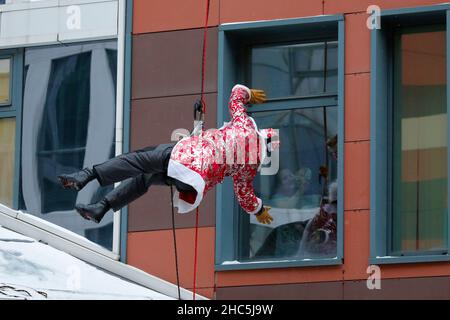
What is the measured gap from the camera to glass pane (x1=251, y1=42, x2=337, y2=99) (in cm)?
2566

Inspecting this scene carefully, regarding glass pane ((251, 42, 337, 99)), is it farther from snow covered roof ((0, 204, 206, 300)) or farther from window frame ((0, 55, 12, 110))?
window frame ((0, 55, 12, 110))

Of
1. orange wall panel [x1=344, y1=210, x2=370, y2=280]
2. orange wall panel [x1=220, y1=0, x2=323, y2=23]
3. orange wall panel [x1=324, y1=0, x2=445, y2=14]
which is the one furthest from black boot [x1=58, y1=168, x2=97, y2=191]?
orange wall panel [x1=324, y1=0, x2=445, y2=14]

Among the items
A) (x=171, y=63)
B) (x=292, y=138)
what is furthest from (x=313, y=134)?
(x=171, y=63)

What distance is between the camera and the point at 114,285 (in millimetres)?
24844

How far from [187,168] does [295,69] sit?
14.3ft

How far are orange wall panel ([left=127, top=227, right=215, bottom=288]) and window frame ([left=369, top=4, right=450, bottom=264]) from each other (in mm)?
1865

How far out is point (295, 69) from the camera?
84.7 ft

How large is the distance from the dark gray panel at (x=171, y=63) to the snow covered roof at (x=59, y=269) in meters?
1.82

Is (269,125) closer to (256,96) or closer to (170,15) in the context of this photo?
(170,15)

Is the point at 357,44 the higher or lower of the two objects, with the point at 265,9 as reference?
lower

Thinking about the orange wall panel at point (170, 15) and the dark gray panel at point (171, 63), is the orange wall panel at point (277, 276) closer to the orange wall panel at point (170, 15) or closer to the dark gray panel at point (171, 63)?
the dark gray panel at point (171, 63)
